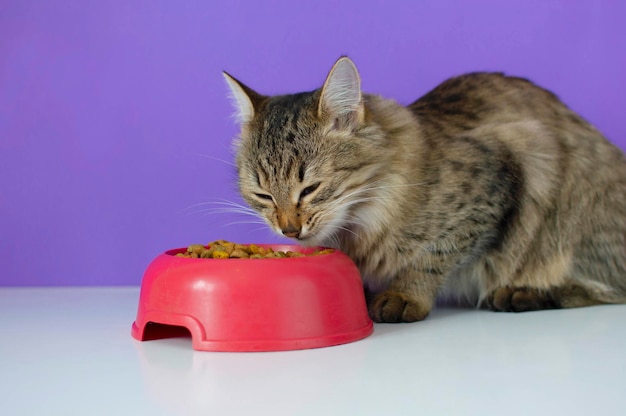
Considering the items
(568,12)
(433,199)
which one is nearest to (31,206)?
(433,199)

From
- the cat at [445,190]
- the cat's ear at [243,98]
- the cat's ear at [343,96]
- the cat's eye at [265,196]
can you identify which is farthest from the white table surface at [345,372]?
the cat's ear at [243,98]

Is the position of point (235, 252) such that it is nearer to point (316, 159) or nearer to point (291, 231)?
point (291, 231)

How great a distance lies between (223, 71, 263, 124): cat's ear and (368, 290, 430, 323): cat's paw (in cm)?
68

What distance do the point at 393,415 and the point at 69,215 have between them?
2.16m

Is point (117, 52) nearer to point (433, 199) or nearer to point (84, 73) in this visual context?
point (84, 73)

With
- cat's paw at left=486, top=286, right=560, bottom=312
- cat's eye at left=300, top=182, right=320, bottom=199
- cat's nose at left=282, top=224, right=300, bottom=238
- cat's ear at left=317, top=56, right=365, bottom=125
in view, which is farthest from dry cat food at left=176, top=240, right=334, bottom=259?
cat's paw at left=486, top=286, right=560, bottom=312

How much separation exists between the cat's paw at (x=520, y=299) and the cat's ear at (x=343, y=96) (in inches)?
29.7

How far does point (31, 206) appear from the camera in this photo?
3031 mm

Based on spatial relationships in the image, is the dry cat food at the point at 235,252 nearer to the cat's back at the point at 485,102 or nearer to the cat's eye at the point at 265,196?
the cat's eye at the point at 265,196

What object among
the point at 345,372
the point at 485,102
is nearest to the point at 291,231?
the point at 345,372

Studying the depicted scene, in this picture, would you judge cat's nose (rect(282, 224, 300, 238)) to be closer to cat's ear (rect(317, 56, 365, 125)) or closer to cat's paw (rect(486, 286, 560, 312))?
cat's ear (rect(317, 56, 365, 125))

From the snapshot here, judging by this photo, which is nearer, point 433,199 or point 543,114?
point 433,199

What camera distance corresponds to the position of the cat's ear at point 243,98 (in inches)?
84.6

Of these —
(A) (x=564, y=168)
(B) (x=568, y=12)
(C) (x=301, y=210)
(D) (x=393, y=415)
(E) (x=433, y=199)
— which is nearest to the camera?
(D) (x=393, y=415)
